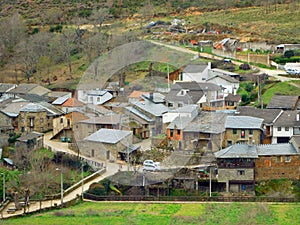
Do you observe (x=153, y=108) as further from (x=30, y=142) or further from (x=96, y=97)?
(x=30, y=142)

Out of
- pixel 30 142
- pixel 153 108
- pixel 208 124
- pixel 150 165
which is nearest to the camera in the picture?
pixel 150 165

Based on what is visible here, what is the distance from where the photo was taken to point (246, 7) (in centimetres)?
4959

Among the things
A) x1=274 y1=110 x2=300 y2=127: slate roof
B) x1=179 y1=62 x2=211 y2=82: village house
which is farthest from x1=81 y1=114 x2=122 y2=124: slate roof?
x1=274 y1=110 x2=300 y2=127: slate roof

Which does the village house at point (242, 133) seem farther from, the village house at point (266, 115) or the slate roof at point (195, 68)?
the slate roof at point (195, 68)

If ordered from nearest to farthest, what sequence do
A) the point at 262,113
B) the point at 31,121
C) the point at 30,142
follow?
1. the point at 262,113
2. the point at 30,142
3. the point at 31,121

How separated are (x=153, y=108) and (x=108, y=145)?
12.5ft

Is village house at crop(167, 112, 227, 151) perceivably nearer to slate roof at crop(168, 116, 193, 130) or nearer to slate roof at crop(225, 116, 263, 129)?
slate roof at crop(168, 116, 193, 130)

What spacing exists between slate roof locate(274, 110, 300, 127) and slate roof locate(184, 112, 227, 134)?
1.93 m

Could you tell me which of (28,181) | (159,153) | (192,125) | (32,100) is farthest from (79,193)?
(32,100)

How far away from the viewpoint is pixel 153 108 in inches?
1070

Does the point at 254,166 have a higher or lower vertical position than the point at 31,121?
higher

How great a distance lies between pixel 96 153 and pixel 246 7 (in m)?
28.2

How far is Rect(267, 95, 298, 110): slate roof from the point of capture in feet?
86.4

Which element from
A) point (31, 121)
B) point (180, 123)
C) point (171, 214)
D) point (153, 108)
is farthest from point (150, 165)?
point (31, 121)
